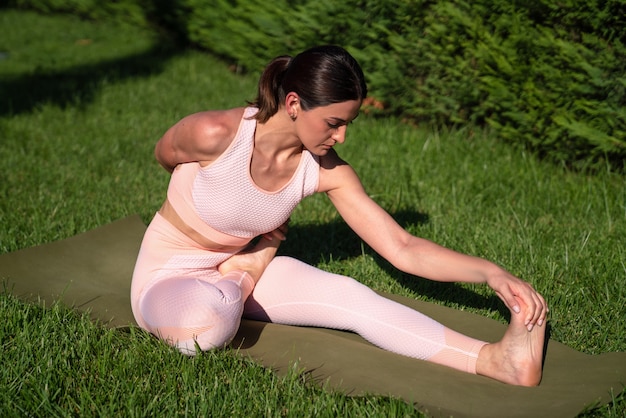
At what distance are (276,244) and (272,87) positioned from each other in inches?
31.6

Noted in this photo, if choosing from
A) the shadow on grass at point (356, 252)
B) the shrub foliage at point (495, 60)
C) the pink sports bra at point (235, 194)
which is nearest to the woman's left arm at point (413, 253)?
the pink sports bra at point (235, 194)

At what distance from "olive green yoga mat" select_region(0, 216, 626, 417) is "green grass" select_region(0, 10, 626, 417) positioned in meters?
0.12

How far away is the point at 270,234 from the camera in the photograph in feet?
12.2

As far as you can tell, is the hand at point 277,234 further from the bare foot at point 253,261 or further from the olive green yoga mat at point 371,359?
the olive green yoga mat at point 371,359

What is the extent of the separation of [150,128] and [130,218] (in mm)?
2262

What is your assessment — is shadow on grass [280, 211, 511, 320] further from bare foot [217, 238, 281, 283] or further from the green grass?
bare foot [217, 238, 281, 283]

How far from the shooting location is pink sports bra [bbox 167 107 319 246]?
3338 millimetres

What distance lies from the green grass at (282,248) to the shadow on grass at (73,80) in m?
0.03

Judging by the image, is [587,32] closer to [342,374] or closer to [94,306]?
[342,374]

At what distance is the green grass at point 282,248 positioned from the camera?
2.95 meters

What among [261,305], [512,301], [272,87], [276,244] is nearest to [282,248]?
[276,244]

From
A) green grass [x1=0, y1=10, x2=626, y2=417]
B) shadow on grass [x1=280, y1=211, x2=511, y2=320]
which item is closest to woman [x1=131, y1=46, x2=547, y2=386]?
green grass [x1=0, y1=10, x2=626, y2=417]

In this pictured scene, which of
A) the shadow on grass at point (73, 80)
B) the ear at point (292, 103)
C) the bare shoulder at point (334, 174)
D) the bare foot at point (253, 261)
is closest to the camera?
the ear at point (292, 103)

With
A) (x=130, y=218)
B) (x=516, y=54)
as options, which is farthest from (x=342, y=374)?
(x=516, y=54)
